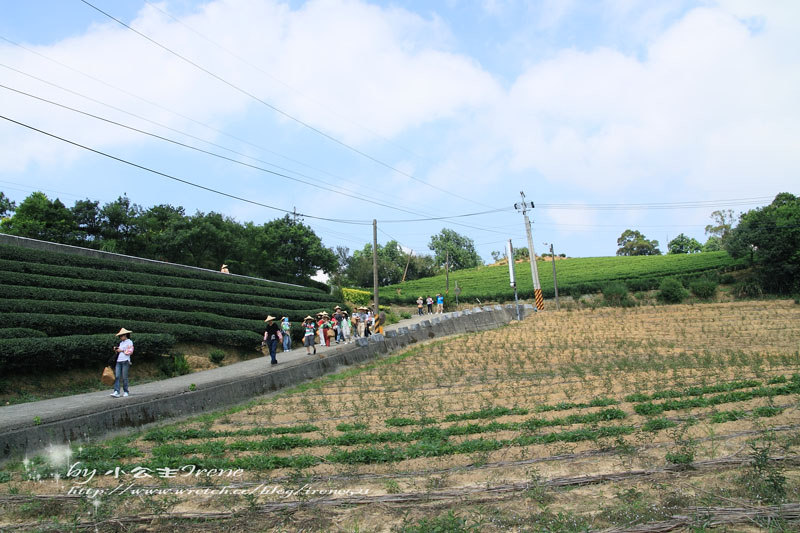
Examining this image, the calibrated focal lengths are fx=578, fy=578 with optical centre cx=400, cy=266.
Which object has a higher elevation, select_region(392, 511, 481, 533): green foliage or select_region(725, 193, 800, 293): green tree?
select_region(725, 193, 800, 293): green tree

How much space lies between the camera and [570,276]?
64.3 m

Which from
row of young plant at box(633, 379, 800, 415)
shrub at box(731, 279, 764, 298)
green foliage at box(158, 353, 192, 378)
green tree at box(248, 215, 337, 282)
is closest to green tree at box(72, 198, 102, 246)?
green tree at box(248, 215, 337, 282)

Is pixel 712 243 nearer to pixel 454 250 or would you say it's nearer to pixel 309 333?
pixel 454 250

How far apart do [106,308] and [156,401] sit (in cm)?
862

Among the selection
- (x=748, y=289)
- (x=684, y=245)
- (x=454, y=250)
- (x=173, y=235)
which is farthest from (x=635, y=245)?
(x=173, y=235)

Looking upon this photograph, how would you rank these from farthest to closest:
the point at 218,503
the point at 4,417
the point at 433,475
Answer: the point at 4,417
the point at 433,475
the point at 218,503

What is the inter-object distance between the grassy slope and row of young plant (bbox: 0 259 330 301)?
25.1 meters

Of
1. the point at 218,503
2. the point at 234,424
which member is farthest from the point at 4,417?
the point at 218,503

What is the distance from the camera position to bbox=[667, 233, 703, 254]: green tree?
104 m

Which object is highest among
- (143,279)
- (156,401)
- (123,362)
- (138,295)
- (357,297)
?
(143,279)

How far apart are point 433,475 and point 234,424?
223 inches

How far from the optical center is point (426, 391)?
578 inches

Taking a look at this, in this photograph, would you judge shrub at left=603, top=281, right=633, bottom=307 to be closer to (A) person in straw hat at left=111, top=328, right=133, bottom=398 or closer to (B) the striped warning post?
(B) the striped warning post

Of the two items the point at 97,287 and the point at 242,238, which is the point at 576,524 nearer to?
the point at 97,287
